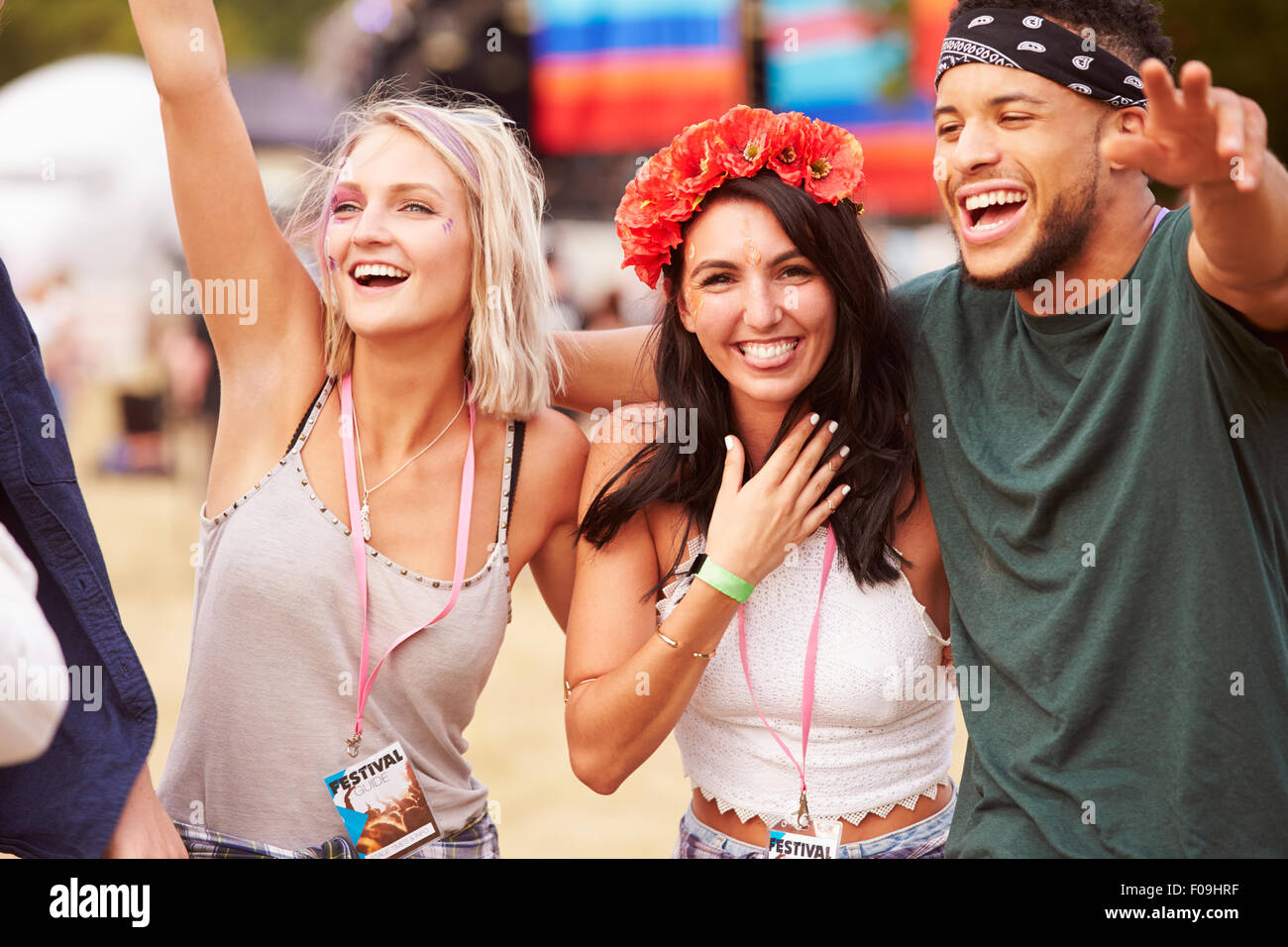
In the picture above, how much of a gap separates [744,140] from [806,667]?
1289 mm

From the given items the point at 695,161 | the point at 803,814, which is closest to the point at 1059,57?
the point at 695,161

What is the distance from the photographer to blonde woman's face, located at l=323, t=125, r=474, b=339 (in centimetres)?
293

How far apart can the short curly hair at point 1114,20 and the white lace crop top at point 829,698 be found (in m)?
1.30

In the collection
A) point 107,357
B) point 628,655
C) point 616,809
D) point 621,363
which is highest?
point 107,357

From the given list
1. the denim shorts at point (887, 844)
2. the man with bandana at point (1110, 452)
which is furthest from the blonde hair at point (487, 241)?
the denim shorts at point (887, 844)

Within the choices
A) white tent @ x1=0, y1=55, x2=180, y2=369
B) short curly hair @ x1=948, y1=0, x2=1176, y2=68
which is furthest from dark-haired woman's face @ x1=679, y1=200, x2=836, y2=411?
white tent @ x1=0, y1=55, x2=180, y2=369

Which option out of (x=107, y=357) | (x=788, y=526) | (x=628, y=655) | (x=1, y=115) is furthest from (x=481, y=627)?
(x=107, y=357)

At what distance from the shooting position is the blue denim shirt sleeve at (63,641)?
2.16 meters

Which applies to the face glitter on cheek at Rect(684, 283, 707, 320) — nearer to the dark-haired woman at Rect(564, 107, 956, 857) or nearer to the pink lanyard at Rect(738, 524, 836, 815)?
the dark-haired woman at Rect(564, 107, 956, 857)

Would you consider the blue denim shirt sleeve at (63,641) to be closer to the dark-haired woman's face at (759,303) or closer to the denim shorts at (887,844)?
the denim shorts at (887,844)

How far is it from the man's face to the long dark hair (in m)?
0.32

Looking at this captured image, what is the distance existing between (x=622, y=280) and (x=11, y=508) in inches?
548
